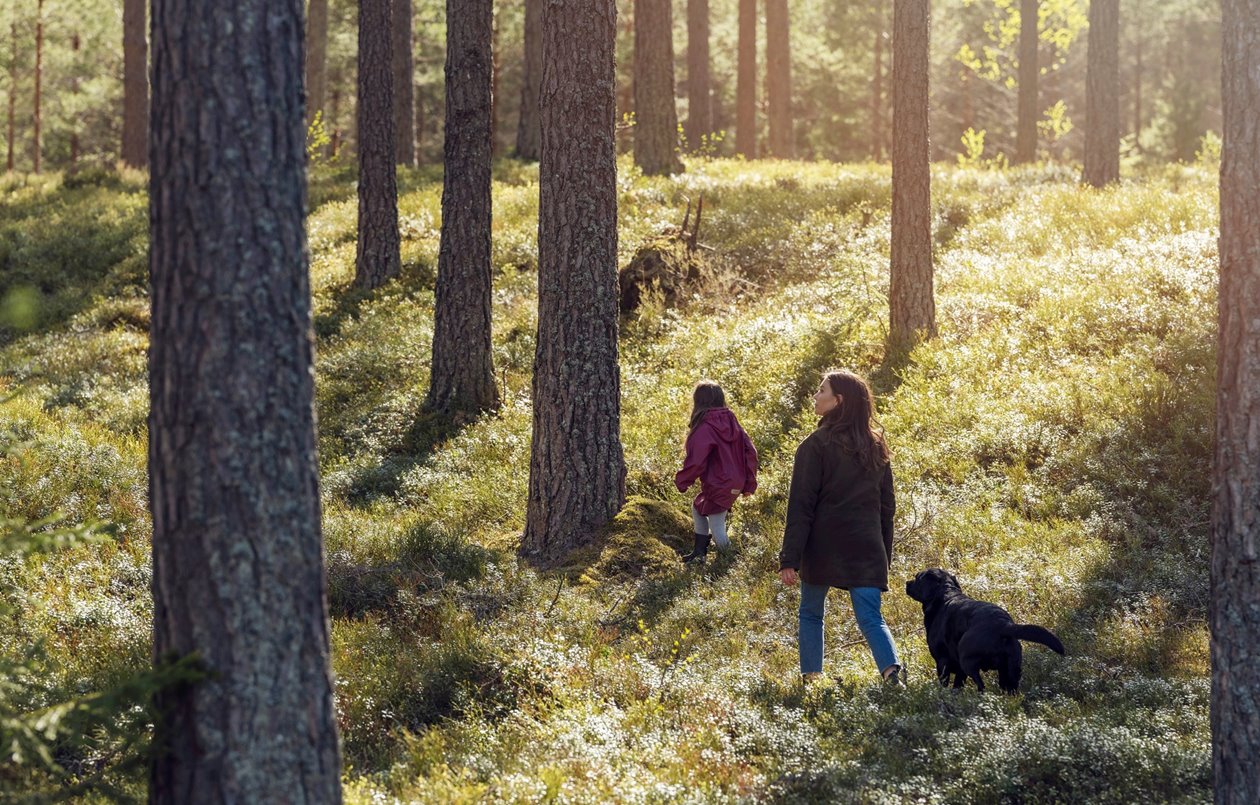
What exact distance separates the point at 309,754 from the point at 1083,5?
3994cm

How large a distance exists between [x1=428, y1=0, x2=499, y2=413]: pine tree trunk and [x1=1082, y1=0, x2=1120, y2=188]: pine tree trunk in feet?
36.5

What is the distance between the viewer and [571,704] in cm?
634

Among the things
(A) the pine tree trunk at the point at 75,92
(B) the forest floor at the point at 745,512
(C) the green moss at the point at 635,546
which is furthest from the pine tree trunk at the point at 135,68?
(C) the green moss at the point at 635,546

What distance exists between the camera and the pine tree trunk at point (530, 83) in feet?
83.2

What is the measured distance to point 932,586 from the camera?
7348 mm

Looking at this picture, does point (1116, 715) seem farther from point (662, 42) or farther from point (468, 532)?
point (662, 42)

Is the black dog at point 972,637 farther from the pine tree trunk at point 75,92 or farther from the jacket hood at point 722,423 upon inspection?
the pine tree trunk at point 75,92

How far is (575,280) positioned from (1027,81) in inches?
846

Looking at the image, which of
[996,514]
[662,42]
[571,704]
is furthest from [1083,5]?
[571,704]

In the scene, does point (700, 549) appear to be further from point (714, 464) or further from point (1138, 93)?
point (1138, 93)

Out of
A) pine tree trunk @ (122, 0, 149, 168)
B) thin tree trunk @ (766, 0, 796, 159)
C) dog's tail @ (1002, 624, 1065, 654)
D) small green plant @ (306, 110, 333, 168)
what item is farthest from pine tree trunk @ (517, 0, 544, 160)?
dog's tail @ (1002, 624, 1065, 654)

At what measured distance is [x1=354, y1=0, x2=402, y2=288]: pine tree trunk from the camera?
1731 centimetres

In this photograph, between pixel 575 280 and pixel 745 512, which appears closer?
pixel 575 280

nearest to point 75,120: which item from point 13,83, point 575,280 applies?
point 13,83
